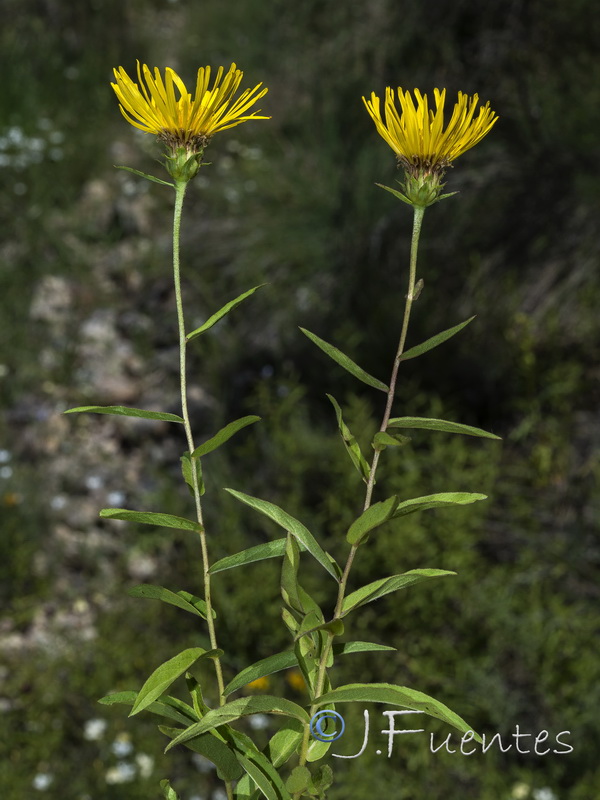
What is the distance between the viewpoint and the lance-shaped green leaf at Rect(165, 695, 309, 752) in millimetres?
446

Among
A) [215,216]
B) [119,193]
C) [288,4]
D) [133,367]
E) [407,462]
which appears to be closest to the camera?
[407,462]

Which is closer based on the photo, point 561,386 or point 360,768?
point 360,768

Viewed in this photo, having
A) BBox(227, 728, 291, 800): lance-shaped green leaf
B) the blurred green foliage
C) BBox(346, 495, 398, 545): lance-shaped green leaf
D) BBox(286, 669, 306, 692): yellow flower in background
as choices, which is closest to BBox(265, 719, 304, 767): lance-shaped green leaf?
BBox(227, 728, 291, 800): lance-shaped green leaf

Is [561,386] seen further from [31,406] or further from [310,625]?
[310,625]

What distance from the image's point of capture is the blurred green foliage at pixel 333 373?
1808 mm

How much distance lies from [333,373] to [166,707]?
1.92 m

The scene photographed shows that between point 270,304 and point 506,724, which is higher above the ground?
point 270,304

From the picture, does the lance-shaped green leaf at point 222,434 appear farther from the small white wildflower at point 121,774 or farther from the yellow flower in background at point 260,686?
the small white wildflower at point 121,774

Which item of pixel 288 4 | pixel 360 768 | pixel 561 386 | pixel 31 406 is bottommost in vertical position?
pixel 360 768

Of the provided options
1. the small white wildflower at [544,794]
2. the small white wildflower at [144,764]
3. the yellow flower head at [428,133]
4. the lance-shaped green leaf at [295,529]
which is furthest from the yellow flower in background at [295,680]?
the yellow flower head at [428,133]

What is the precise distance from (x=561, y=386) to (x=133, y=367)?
53.9 inches

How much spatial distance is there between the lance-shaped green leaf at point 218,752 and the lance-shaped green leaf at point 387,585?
10 centimetres

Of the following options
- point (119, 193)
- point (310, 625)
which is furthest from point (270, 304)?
point (310, 625)

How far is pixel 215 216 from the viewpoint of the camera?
10.5ft
